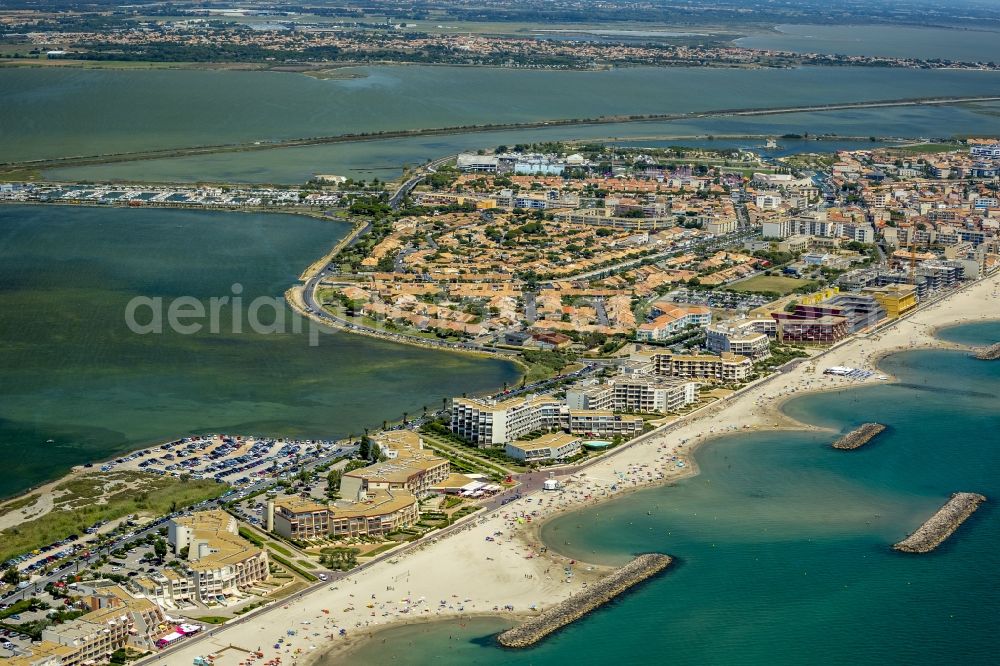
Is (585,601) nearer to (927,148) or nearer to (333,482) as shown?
(333,482)

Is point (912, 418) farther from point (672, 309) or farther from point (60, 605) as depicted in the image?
point (60, 605)

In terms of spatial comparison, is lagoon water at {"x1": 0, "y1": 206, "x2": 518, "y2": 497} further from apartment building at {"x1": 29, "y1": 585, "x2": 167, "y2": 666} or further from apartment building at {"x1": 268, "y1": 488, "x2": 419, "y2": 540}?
apartment building at {"x1": 29, "y1": 585, "x2": 167, "y2": 666}

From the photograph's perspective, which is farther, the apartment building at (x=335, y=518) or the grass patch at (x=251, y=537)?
the apartment building at (x=335, y=518)

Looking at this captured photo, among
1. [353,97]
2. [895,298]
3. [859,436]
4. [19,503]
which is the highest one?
[353,97]

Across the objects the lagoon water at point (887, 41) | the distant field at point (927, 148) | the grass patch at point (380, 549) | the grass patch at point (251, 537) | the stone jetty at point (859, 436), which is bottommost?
the grass patch at point (251, 537)

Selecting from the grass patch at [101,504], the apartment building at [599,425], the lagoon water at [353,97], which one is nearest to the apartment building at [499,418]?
the apartment building at [599,425]

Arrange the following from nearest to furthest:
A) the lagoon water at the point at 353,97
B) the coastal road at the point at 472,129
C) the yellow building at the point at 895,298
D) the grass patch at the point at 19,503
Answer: the grass patch at the point at 19,503 < the yellow building at the point at 895,298 < the coastal road at the point at 472,129 < the lagoon water at the point at 353,97

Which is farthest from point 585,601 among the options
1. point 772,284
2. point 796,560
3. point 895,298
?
point 772,284

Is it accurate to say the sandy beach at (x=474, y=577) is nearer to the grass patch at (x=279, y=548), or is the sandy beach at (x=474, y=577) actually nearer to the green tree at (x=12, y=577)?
the grass patch at (x=279, y=548)
